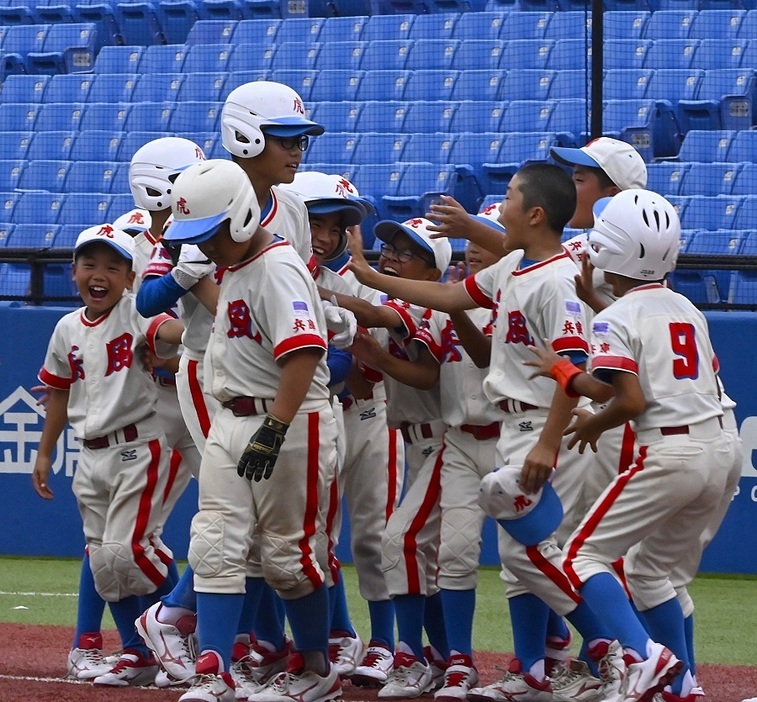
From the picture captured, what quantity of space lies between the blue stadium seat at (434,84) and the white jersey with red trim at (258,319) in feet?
27.5

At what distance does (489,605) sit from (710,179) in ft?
15.4

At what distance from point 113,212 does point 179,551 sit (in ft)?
14.1

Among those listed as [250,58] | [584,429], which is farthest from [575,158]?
[250,58]

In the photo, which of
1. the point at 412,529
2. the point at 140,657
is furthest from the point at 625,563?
the point at 140,657

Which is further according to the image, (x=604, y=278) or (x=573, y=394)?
(x=604, y=278)

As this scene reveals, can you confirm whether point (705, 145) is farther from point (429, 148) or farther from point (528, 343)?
point (528, 343)

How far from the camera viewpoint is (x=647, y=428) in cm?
404

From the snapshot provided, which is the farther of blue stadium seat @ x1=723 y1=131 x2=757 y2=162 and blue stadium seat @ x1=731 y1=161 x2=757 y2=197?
blue stadium seat @ x1=723 y1=131 x2=757 y2=162

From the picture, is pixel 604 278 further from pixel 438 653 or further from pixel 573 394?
pixel 438 653

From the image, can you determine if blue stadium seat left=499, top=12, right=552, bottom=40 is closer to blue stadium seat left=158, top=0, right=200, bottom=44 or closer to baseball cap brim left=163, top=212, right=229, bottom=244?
blue stadium seat left=158, top=0, right=200, bottom=44

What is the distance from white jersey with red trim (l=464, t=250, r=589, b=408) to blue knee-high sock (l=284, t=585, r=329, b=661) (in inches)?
32.9

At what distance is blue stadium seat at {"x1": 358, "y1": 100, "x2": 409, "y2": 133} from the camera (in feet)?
40.0

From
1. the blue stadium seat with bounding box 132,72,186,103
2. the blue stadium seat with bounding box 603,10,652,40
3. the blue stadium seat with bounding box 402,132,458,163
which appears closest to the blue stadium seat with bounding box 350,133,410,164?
the blue stadium seat with bounding box 402,132,458,163

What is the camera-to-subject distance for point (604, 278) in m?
4.46
